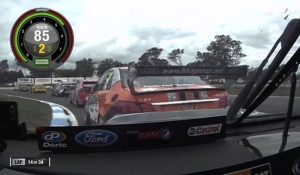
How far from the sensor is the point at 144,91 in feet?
8.22

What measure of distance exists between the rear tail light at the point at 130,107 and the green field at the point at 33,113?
374 millimetres

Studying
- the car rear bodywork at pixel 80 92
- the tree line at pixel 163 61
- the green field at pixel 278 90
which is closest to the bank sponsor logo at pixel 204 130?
the green field at pixel 278 90

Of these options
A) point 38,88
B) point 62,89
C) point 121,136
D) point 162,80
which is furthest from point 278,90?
point 38,88

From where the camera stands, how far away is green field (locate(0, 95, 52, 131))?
7.60 feet

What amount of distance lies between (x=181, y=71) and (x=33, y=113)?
2.76 ft

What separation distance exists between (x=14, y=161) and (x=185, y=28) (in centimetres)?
113

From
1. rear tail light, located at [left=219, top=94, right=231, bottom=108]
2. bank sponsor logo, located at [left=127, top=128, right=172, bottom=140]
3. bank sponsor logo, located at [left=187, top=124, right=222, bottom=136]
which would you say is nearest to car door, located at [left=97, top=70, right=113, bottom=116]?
bank sponsor logo, located at [left=127, top=128, right=172, bottom=140]

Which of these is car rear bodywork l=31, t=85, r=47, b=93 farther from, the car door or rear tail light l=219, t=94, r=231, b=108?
rear tail light l=219, t=94, r=231, b=108

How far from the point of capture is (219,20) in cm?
243

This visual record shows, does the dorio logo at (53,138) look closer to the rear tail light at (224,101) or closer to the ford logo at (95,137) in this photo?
the ford logo at (95,137)

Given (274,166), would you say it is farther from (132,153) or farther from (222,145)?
(132,153)

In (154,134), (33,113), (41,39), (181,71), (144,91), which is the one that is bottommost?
(154,134)

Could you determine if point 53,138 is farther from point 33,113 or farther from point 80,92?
point 80,92

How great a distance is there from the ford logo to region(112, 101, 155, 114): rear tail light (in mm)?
215
